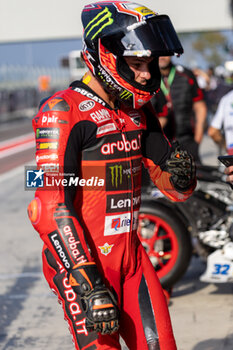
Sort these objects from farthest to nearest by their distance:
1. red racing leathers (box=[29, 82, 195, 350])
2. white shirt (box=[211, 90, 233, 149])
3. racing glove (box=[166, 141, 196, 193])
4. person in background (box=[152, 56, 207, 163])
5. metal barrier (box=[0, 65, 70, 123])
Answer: metal barrier (box=[0, 65, 70, 123]), person in background (box=[152, 56, 207, 163]), white shirt (box=[211, 90, 233, 149]), racing glove (box=[166, 141, 196, 193]), red racing leathers (box=[29, 82, 195, 350])

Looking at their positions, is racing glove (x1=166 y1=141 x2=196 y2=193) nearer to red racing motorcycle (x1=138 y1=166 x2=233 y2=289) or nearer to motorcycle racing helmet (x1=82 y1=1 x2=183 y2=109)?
motorcycle racing helmet (x1=82 y1=1 x2=183 y2=109)

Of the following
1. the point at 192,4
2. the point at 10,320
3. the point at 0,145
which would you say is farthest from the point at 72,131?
the point at 192,4

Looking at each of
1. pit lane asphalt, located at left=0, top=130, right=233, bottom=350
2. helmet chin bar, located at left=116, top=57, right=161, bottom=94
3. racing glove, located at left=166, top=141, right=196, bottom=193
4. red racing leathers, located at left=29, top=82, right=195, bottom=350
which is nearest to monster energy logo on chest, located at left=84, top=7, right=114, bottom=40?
helmet chin bar, located at left=116, top=57, right=161, bottom=94

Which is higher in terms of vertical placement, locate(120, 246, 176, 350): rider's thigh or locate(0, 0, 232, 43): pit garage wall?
locate(0, 0, 232, 43): pit garage wall

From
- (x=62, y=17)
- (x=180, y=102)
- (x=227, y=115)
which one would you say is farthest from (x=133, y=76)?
(x=62, y=17)

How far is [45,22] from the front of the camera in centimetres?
3312

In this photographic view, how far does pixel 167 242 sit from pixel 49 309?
1.12 m

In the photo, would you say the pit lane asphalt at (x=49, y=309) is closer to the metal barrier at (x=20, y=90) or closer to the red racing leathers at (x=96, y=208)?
the red racing leathers at (x=96, y=208)

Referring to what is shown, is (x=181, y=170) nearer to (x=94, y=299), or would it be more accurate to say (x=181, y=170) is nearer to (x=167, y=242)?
(x=94, y=299)

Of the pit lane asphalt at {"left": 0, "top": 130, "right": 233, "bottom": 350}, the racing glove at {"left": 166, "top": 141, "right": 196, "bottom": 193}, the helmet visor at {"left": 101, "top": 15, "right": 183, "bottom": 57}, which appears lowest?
the pit lane asphalt at {"left": 0, "top": 130, "right": 233, "bottom": 350}

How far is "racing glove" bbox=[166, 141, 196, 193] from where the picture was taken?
3.00m

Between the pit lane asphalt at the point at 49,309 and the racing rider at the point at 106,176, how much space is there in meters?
1.85

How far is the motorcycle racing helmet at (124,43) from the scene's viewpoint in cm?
278

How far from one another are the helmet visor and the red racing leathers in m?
0.25
